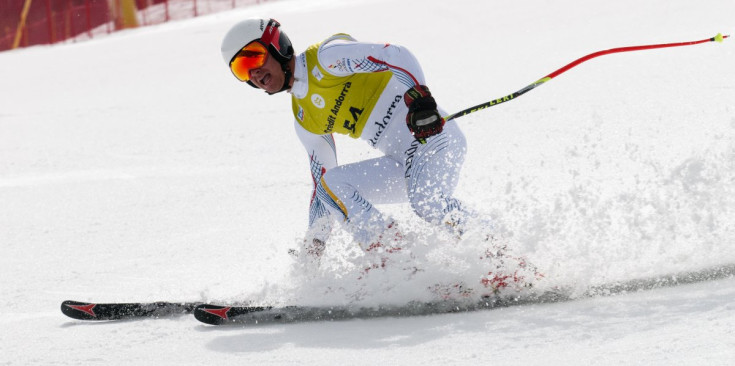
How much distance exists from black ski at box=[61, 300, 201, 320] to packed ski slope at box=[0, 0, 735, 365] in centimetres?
7

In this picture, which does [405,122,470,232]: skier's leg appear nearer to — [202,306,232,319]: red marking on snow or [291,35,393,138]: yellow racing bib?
[291,35,393,138]: yellow racing bib

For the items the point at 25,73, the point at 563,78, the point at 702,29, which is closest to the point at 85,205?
the point at 563,78

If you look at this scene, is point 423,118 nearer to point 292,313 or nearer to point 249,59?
point 249,59

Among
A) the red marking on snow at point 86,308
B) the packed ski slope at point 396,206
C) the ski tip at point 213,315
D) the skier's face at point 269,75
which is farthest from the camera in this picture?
the red marking on snow at point 86,308

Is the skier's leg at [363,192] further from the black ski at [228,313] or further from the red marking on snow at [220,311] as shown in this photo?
the red marking on snow at [220,311]

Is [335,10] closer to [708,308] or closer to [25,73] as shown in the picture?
[25,73]

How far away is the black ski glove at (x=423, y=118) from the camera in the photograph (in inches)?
142

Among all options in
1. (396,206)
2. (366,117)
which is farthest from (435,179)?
(396,206)

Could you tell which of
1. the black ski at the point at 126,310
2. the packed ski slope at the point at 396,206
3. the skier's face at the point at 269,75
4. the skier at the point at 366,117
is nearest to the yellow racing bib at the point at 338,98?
the skier at the point at 366,117

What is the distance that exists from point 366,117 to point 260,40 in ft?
1.83

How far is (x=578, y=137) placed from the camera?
7648 millimetres

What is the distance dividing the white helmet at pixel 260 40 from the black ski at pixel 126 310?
1.04m

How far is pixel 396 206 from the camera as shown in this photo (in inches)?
237

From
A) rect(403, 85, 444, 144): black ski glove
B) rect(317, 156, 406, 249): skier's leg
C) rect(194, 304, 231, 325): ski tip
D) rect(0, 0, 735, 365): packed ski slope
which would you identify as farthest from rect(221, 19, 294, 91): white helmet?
rect(194, 304, 231, 325): ski tip
